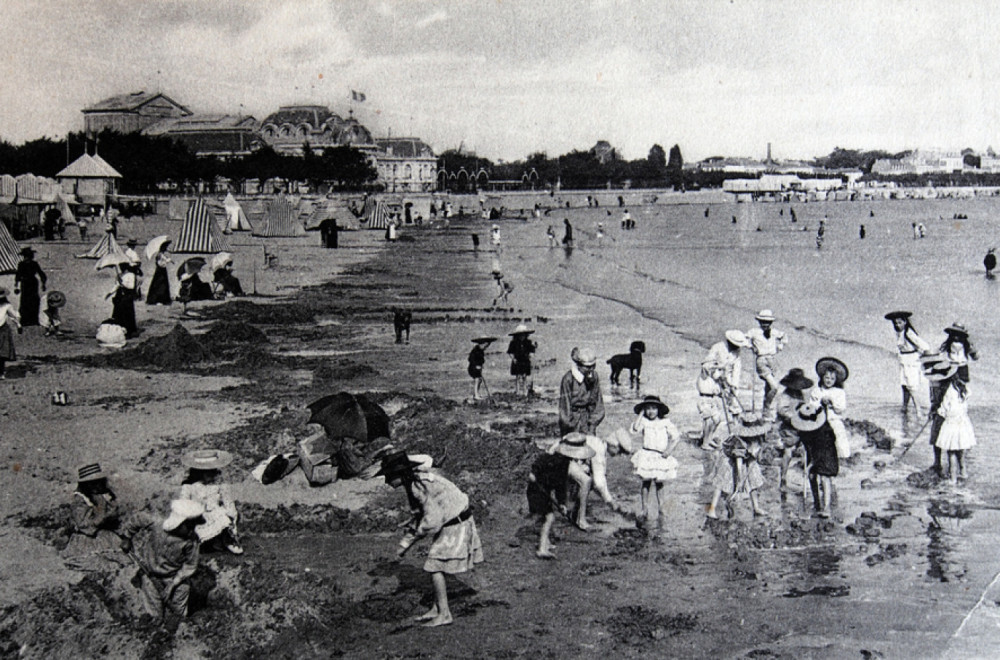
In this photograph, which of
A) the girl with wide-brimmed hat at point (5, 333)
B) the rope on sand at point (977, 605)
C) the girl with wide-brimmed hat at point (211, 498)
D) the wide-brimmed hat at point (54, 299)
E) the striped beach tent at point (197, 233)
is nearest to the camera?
the rope on sand at point (977, 605)

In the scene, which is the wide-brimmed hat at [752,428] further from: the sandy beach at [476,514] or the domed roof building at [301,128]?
the domed roof building at [301,128]

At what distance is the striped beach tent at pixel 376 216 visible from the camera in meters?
58.7

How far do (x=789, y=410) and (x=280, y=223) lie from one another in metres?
36.8

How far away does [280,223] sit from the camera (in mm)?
43062

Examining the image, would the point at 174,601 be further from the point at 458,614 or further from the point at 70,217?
the point at 70,217

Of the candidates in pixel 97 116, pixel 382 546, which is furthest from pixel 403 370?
pixel 97 116

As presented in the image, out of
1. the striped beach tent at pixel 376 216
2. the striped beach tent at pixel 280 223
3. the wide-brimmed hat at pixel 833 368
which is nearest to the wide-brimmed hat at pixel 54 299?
the wide-brimmed hat at pixel 833 368

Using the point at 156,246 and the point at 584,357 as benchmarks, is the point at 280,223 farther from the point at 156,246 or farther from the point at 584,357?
the point at 584,357

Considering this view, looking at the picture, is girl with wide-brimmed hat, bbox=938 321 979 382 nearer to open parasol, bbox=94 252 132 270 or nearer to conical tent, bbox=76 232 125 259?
open parasol, bbox=94 252 132 270

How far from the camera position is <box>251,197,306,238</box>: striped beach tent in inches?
1683

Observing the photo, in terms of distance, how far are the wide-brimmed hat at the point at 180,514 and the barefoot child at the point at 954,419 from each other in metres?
7.68

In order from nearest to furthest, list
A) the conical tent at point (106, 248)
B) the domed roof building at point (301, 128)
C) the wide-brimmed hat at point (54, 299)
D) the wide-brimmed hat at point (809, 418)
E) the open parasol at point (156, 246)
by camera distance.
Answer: the wide-brimmed hat at point (809, 418), the wide-brimmed hat at point (54, 299), the open parasol at point (156, 246), the conical tent at point (106, 248), the domed roof building at point (301, 128)

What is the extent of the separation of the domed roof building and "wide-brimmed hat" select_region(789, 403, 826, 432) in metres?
91.6

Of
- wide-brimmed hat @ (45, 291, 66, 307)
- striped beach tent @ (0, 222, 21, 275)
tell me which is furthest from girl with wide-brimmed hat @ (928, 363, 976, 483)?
striped beach tent @ (0, 222, 21, 275)
